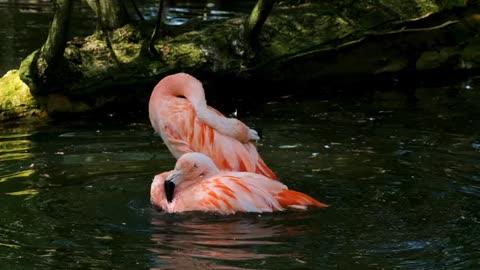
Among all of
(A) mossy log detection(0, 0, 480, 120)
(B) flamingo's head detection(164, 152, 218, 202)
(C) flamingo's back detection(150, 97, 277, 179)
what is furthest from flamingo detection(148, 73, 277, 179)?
(A) mossy log detection(0, 0, 480, 120)

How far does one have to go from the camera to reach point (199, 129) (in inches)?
226

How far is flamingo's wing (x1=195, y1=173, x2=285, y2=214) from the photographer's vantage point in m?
5.07

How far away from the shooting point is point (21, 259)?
14.2ft

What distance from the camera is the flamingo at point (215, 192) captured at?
507 cm

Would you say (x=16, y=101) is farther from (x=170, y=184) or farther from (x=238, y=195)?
(x=238, y=195)

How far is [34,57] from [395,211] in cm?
388

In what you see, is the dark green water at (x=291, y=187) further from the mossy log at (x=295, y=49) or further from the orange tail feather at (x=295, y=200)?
the mossy log at (x=295, y=49)

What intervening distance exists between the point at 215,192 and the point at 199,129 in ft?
2.41

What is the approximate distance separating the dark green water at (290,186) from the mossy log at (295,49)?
1.25 feet

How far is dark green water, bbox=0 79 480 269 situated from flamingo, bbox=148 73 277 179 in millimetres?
384

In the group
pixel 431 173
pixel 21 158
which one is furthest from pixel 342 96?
pixel 21 158

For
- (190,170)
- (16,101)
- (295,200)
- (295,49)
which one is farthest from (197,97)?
(295,49)

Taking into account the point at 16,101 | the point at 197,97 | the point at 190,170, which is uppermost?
the point at 197,97

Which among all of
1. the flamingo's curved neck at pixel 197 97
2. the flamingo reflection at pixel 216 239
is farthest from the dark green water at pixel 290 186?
the flamingo's curved neck at pixel 197 97
